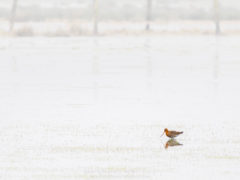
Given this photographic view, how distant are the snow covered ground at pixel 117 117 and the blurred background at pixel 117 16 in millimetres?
23586

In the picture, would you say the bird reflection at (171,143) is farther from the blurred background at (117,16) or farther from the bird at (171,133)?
the blurred background at (117,16)

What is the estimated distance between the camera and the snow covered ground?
365 inches

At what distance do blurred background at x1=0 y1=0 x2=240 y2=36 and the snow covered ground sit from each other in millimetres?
23586

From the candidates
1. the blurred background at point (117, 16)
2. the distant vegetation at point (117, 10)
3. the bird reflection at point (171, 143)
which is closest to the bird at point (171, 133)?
the bird reflection at point (171, 143)

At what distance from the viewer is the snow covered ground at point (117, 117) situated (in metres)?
9.28

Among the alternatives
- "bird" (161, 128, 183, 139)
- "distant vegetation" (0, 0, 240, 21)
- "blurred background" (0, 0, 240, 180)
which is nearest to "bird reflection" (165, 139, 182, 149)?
"blurred background" (0, 0, 240, 180)

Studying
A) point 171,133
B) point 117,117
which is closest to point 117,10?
point 117,117

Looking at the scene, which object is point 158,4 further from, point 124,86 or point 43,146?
point 43,146

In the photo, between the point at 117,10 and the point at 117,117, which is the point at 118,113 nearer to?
the point at 117,117

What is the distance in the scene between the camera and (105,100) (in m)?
16.1

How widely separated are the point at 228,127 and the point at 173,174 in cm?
339

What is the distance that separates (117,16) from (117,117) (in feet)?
197

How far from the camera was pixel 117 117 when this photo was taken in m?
13.4

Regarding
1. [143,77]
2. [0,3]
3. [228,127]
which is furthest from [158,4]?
[228,127]
